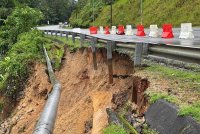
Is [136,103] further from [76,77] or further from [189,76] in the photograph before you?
[76,77]

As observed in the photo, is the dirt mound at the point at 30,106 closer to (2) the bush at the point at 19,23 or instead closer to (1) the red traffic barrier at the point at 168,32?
(1) the red traffic barrier at the point at 168,32

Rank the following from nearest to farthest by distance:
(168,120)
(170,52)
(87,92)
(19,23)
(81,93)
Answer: (168,120) → (170,52) → (87,92) → (81,93) → (19,23)

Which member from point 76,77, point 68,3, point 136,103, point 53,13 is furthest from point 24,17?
point 68,3

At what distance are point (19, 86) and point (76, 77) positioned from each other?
14.9 feet

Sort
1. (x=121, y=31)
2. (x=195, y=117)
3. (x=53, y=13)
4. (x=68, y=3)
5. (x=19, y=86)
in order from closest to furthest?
(x=195, y=117) → (x=19, y=86) → (x=121, y=31) → (x=53, y=13) → (x=68, y=3)

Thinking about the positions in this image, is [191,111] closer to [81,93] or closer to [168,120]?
[168,120]

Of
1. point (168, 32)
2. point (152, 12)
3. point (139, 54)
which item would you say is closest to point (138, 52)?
point (139, 54)

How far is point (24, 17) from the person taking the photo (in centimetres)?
3756

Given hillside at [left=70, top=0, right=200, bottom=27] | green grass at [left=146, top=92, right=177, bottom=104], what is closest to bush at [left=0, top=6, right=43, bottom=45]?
hillside at [left=70, top=0, right=200, bottom=27]

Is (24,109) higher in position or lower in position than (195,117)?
lower

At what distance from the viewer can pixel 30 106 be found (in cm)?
1703

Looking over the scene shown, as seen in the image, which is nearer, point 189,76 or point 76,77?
point 189,76

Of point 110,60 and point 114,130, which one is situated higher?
point 110,60

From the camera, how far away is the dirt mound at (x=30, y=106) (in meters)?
14.5
